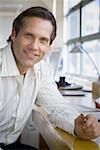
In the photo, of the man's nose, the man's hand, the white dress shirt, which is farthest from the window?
the man's hand

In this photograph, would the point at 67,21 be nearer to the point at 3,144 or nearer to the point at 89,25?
the point at 89,25

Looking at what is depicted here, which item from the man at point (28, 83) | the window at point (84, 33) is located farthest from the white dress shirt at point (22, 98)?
the window at point (84, 33)

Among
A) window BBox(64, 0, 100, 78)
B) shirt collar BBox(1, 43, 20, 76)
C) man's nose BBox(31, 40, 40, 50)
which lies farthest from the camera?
window BBox(64, 0, 100, 78)

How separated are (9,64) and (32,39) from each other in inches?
8.1

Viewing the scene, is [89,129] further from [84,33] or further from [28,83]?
[84,33]

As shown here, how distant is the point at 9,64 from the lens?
58.3 inches

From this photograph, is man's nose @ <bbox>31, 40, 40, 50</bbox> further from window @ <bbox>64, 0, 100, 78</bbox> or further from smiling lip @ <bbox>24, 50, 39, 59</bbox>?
window @ <bbox>64, 0, 100, 78</bbox>

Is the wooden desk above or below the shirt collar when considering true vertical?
below

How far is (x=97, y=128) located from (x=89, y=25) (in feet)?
12.6

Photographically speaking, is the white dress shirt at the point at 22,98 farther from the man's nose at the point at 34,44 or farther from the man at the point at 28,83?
the man's nose at the point at 34,44

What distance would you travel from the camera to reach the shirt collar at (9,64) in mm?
1473

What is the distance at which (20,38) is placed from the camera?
4.52 ft

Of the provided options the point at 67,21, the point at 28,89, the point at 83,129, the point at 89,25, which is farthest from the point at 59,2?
the point at 83,129

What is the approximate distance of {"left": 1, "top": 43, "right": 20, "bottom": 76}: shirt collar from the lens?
58.0 inches
